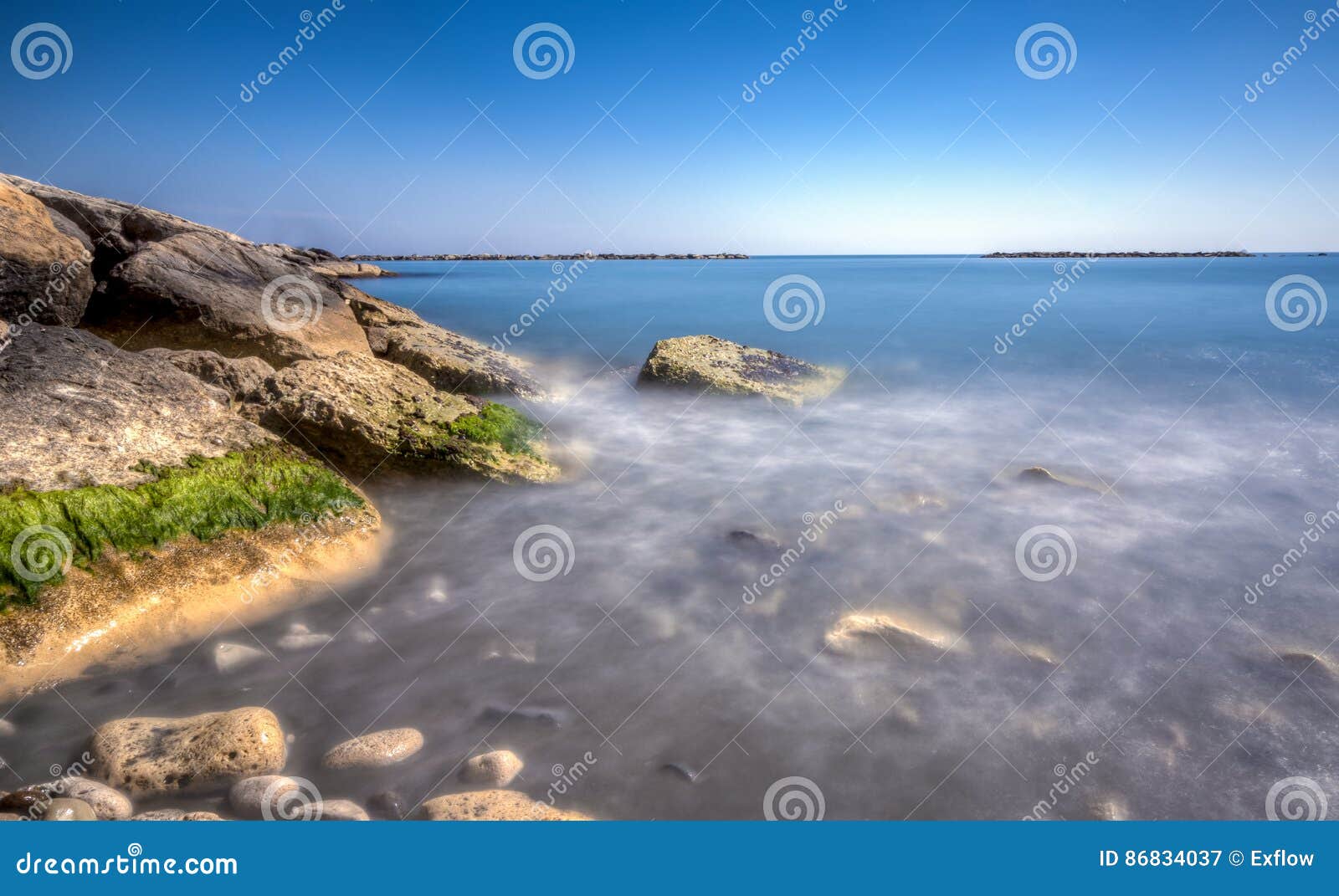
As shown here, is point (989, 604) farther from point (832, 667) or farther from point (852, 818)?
point (852, 818)

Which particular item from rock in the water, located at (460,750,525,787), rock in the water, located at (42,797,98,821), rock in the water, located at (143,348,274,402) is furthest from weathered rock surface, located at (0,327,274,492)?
rock in the water, located at (460,750,525,787)

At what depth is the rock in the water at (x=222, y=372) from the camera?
24.9 feet

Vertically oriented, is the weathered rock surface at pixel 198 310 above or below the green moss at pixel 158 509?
above

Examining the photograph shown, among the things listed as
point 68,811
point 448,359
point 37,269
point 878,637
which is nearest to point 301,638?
point 68,811

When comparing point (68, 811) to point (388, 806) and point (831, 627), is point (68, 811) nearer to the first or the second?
point (388, 806)

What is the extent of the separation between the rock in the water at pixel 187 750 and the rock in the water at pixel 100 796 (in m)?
0.12

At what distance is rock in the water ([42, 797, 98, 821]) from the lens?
3404mm

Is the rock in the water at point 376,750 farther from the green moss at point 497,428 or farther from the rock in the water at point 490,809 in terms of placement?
the green moss at point 497,428

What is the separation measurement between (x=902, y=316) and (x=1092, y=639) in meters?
26.8

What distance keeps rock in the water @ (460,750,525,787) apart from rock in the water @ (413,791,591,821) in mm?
138

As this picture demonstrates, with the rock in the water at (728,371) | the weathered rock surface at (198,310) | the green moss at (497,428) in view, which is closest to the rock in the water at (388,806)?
the green moss at (497,428)

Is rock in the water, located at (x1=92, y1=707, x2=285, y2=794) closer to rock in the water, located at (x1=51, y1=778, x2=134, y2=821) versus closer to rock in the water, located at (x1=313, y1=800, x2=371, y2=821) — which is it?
rock in the water, located at (x1=51, y1=778, x2=134, y2=821)

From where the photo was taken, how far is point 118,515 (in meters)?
5.60

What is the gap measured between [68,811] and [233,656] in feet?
5.61
